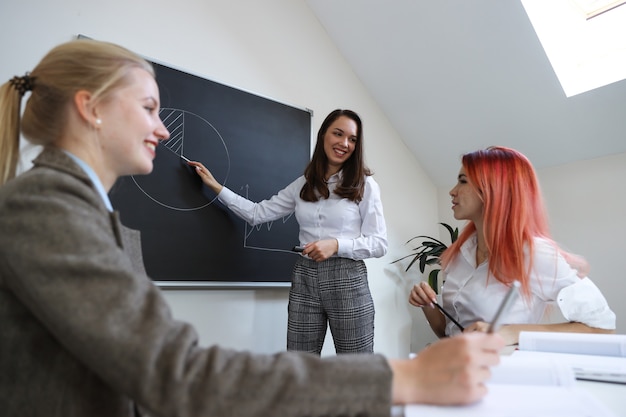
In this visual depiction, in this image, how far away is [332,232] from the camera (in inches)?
68.0

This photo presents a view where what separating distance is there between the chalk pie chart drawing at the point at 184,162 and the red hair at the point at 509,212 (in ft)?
3.63

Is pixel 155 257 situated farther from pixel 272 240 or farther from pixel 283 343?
pixel 283 343

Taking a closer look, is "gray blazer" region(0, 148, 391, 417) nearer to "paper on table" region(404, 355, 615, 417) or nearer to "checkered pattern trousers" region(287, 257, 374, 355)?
"paper on table" region(404, 355, 615, 417)

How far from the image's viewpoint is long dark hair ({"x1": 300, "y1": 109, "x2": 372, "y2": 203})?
1758 mm

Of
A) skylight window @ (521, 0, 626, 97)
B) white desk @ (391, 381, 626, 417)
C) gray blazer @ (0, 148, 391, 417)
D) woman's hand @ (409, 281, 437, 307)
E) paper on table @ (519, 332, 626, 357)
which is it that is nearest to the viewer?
gray blazer @ (0, 148, 391, 417)

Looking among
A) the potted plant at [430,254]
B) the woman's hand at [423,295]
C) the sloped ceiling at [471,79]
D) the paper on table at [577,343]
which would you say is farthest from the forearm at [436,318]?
the sloped ceiling at [471,79]

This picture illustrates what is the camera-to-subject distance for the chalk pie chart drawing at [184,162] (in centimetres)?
163

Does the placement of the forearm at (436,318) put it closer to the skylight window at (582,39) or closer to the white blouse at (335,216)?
the white blouse at (335,216)

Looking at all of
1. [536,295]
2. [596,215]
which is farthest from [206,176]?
[596,215]

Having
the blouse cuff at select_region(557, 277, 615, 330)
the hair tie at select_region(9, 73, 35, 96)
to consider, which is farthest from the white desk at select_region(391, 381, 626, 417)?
the hair tie at select_region(9, 73, 35, 96)

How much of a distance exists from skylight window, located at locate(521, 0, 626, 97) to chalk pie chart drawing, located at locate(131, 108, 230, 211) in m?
1.82

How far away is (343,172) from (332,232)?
0.30 metres

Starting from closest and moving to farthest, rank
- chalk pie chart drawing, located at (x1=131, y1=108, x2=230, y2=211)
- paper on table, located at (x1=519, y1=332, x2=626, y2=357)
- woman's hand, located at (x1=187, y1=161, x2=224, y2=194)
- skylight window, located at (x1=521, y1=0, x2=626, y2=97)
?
paper on table, located at (x1=519, y1=332, x2=626, y2=357) < chalk pie chart drawing, located at (x1=131, y1=108, x2=230, y2=211) < woman's hand, located at (x1=187, y1=161, x2=224, y2=194) < skylight window, located at (x1=521, y1=0, x2=626, y2=97)

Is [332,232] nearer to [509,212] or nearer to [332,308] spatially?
[332,308]
